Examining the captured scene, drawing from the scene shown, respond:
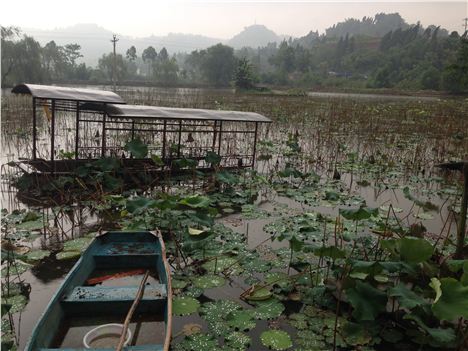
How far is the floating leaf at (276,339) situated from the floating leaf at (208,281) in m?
1.01

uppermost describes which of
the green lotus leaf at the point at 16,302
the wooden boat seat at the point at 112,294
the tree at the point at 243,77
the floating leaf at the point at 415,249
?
the tree at the point at 243,77

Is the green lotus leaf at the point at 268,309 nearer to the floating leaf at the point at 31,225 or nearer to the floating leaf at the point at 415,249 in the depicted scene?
the floating leaf at the point at 415,249

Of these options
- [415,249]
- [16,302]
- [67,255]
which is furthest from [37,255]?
[415,249]

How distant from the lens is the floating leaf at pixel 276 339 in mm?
3557

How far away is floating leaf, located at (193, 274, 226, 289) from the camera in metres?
4.50

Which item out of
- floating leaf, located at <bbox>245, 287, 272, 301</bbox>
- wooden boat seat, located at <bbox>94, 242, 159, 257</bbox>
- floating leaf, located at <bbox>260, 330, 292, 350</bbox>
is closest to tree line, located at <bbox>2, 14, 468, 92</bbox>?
floating leaf, located at <bbox>245, 287, 272, 301</bbox>

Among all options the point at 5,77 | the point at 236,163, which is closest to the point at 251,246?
the point at 236,163

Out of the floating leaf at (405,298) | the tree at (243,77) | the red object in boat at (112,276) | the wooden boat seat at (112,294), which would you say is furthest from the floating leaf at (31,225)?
the tree at (243,77)

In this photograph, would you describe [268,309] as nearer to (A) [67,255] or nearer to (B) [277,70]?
(A) [67,255]

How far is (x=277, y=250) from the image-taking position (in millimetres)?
5543

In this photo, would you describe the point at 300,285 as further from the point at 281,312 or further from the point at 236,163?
the point at 236,163

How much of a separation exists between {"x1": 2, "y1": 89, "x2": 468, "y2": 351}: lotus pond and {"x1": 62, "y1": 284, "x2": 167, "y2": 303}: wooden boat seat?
0.39m

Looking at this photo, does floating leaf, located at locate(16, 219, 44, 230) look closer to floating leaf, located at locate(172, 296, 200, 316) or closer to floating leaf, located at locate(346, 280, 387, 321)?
floating leaf, located at locate(172, 296, 200, 316)

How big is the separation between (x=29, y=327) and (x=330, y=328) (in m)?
2.99
